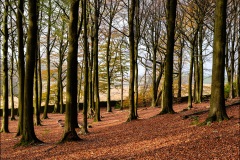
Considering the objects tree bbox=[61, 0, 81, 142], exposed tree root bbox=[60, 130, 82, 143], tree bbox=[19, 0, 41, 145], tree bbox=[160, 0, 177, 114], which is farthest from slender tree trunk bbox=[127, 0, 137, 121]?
tree bbox=[19, 0, 41, 145]

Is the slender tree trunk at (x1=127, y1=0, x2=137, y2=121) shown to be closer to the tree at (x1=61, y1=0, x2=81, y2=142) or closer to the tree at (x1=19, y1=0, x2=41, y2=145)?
the tree at (x1=61, y1=0, x2=81, y2=142)

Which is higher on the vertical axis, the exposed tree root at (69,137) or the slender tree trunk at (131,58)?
the slender tree trunk at (131,58)

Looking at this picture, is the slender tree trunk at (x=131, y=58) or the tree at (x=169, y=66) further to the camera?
the slender tree trunk at (x=131, y=58)

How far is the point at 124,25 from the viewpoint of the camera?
27.4m

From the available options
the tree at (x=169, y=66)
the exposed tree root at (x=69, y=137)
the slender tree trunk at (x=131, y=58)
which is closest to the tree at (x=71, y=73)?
the exposed tree root at (x=69, y=137)

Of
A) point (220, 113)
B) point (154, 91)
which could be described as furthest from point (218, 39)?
point (154, 91)

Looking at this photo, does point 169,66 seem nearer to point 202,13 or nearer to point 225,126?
point 202,13

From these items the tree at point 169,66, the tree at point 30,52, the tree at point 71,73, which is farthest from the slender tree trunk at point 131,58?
the tree at point 30,52

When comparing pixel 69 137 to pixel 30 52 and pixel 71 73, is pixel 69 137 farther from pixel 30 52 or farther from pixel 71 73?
pixel 30 52

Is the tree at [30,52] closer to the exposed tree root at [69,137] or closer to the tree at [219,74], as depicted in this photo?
the exposed tree root at [69,137]

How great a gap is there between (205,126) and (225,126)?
Answer: 748 millimetres

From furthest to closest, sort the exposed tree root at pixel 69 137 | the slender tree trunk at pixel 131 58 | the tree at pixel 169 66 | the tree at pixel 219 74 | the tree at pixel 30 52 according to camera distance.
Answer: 1. the slender tree trunk at pixel 131 58
2. the tree at pixel 169 66
3. the exposed tree root at pixel 69 137
4. the tree at pixel 30 52
5. the tree at pixel 219 74

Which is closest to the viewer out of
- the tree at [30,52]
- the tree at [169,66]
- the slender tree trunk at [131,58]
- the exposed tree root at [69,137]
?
the tree at [30,52]

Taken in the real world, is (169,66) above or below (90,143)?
above
